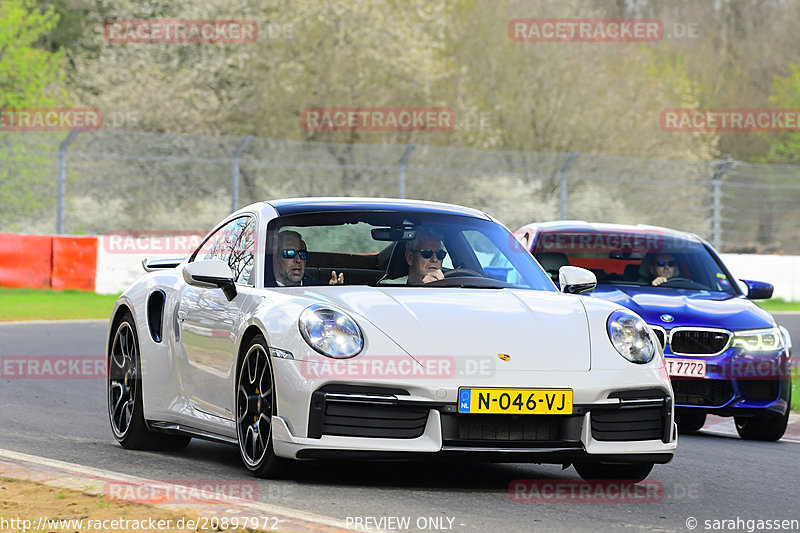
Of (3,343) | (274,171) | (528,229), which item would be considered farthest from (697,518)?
(274,171)

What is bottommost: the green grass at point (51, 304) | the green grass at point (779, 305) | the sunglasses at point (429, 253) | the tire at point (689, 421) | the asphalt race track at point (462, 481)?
the green grass at point (779, 305)

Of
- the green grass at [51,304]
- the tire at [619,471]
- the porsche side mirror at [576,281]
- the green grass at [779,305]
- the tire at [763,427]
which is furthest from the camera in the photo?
the green grass at [779,305]

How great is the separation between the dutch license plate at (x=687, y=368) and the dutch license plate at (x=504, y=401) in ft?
12.7

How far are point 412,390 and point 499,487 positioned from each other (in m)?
0.84

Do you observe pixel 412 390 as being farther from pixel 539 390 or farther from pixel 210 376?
pixel 210 376

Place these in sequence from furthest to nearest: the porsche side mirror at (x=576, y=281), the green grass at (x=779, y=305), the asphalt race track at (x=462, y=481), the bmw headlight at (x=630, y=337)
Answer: the green grass at (x=779, y=305) < the porsche side mirror at (x=576, y=281) < the bmw headlight at (x=630, y=337) < the asphalt race track at (x=462, y=481)

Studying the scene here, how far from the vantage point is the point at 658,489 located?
23.0 feet

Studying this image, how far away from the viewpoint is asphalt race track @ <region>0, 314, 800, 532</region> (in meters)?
5.93

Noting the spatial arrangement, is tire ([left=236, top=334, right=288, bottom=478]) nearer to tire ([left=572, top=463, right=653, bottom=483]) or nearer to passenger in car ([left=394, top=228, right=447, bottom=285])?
passenger in car ([left=394, top=228, right=447, bottom=285])

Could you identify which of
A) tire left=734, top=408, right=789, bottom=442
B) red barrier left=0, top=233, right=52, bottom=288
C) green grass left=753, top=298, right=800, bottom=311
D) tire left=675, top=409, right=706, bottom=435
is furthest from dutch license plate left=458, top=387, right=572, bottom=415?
green grass left=753, top=298, right=800, bottom=311

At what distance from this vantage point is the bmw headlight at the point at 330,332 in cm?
640

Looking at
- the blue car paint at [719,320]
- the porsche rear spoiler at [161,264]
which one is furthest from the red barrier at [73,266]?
the porsche rear spoiler at [161,264]

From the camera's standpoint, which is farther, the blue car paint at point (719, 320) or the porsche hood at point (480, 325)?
the blue car paint at point (719, 320)

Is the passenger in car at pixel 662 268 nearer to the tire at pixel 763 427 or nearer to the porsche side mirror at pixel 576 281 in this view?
the tire at pixel 763 427
